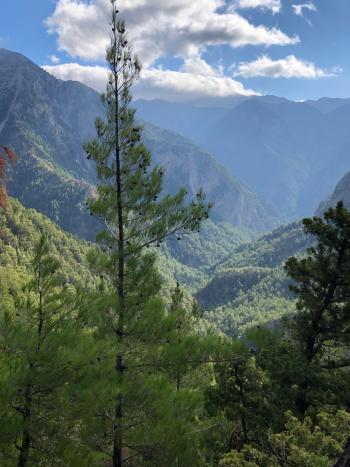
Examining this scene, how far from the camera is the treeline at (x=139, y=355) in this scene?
10258 mm

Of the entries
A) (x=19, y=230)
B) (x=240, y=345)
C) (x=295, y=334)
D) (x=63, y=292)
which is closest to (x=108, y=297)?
(x=63, y=292)

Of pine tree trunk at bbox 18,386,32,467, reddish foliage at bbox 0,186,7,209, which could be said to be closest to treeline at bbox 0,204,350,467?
pine tree trunk at bbox 18,386,32,467

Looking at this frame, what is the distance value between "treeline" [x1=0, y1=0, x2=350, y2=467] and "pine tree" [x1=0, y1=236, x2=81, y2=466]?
3cm

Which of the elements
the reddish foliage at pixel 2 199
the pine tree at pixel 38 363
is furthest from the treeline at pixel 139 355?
the reddish foliage at pixel 2 199

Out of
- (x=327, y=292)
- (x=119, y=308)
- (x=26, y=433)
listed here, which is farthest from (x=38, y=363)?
(x=327, y=292)

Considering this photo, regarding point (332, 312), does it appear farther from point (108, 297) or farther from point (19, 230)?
point (19, 230)

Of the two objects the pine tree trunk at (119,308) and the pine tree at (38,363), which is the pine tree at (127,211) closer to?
the pine tree trunk at (119,308)

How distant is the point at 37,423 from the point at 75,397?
1.06 meters

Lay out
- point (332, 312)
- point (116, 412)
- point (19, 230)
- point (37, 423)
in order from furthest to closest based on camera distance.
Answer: point (19, 230), point (332, 312), point (116, 412), point (37, 423)

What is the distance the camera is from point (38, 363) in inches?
391

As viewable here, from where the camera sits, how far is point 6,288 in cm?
1036

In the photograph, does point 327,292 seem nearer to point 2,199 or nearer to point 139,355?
point 139,355

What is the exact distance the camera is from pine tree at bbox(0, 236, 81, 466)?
9.62 meters

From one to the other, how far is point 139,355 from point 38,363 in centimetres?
437
